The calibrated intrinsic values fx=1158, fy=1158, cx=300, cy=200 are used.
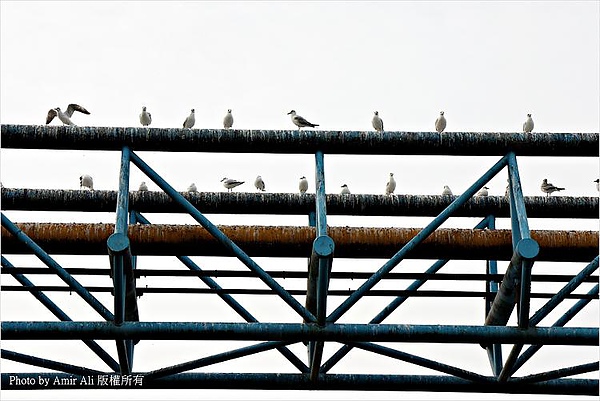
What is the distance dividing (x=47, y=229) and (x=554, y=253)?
18.2 ft

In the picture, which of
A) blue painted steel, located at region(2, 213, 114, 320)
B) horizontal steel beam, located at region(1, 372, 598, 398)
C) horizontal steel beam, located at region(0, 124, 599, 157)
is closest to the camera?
blue painted steel, located at region(2, 213, 114, 320)

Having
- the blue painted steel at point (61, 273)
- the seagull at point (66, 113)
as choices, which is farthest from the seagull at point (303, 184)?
the blue painted steel at point (61, 273)

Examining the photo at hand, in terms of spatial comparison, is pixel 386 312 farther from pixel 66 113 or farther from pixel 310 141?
pixel 66 113

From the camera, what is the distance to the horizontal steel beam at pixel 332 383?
12.7m

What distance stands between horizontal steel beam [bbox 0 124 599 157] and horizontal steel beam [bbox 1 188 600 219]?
5.76ft

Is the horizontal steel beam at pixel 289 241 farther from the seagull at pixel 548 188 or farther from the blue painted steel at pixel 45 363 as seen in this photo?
the seagull at pixel 548 188

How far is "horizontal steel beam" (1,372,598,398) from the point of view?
1273 cm

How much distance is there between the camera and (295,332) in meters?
10.8

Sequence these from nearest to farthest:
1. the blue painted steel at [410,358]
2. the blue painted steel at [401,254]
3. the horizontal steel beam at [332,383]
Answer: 1. the blue painted steel at [401,254]
2. the blue painted steel at [410,358]
3. the horizontal steel beam at [332,383]

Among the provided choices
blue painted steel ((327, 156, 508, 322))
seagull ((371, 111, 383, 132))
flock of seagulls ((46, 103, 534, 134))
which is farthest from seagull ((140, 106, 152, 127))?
blue painted steel ((327, 156, 508, 322))

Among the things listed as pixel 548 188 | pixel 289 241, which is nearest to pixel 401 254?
pixel 289 241

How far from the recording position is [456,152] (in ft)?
39.0

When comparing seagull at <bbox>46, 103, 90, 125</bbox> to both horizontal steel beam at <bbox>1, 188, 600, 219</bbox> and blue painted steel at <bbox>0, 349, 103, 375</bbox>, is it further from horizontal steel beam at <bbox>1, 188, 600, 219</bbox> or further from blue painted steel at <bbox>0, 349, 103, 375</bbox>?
blue painted steel at <bbox>0, 349, 103, 375</bbox>

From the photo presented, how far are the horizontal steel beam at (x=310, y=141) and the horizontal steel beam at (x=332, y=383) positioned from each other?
266 centimetres
